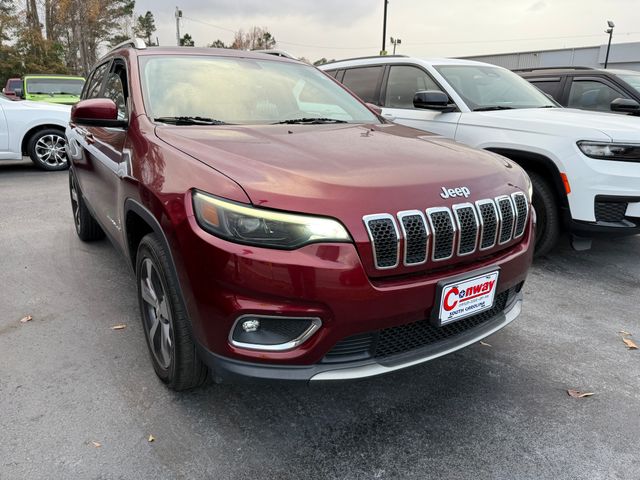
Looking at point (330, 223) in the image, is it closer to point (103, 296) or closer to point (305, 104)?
point (305, 104)

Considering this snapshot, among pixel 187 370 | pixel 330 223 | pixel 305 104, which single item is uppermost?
pixel 305 104

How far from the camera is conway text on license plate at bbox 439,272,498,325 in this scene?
1900mm

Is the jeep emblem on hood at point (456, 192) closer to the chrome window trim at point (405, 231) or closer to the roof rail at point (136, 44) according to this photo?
the chrome window trim at point (405, 231)

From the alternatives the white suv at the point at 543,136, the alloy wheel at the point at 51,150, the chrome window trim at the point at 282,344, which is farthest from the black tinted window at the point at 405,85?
the alloy wheel at the point at 51,150

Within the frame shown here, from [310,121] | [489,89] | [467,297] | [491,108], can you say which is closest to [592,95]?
[489,89]

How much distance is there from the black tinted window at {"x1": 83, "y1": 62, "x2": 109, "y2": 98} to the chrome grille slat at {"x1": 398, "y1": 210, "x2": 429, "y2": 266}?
295 centimetres

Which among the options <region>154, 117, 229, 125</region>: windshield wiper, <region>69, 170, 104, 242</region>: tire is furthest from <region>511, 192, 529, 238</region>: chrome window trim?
<region>69, 170, 104, 242</region>: tire

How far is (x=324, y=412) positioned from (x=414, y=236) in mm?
993

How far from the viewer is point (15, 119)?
7754mm

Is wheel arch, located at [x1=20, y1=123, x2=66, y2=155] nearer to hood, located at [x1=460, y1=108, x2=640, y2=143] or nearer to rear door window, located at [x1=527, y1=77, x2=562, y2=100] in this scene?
hood, located at [x1=460, y1=108, x2=640, y2=143]

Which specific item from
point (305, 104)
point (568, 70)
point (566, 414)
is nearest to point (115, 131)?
point (305, 104)

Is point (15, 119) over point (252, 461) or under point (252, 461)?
over

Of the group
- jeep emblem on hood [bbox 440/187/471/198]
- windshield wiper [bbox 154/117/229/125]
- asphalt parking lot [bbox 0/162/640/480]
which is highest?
windshield wiper [bbox 154/117/229/125]

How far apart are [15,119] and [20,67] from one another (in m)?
26.6
